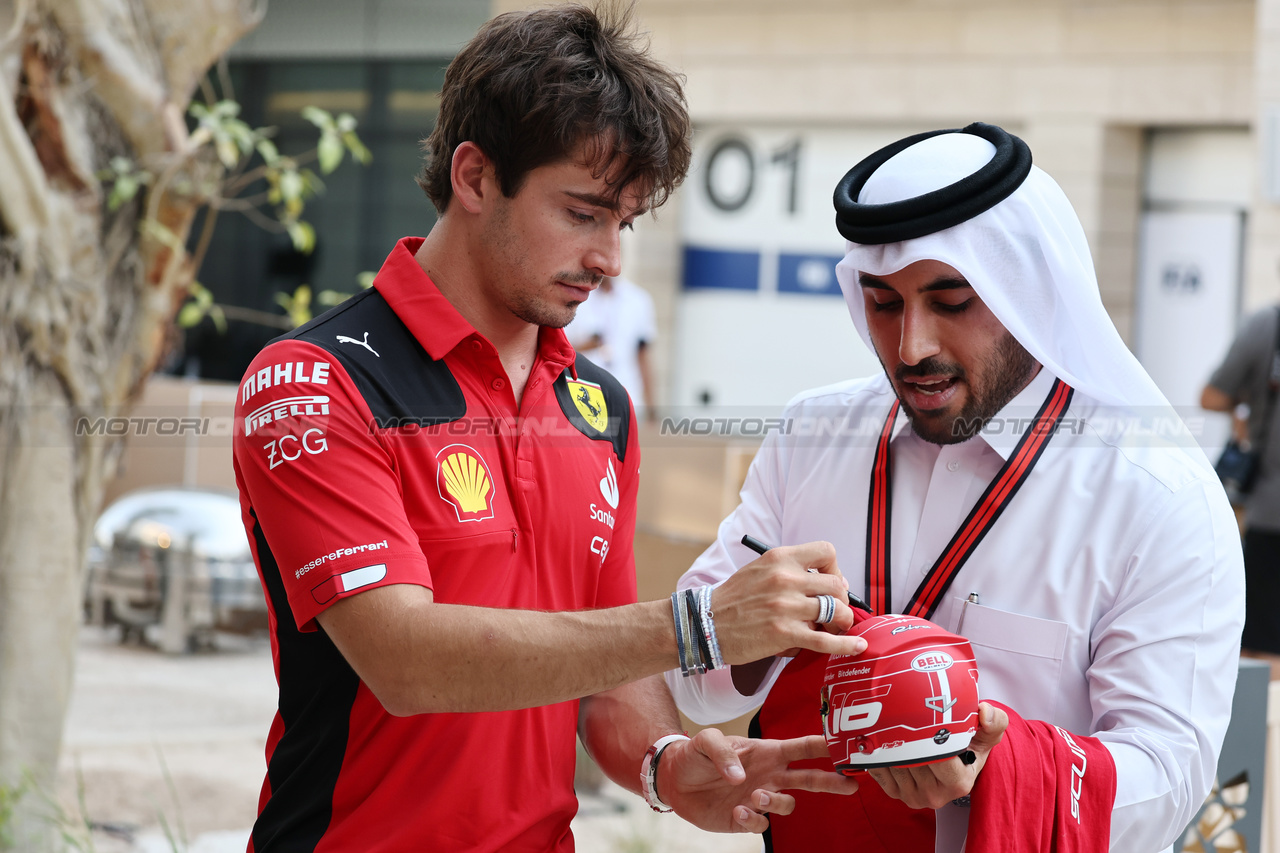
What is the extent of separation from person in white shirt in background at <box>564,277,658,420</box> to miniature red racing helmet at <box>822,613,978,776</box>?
4.70 metres

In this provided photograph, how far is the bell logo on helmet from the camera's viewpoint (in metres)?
1.64

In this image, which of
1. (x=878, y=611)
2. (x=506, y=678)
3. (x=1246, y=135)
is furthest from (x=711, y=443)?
Result: (x=1246, y=135)

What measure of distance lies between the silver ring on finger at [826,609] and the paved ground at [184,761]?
2288mm

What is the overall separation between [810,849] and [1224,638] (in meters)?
0.66

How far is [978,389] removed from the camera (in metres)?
1.95

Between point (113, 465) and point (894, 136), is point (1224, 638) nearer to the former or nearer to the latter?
point (113, 465)

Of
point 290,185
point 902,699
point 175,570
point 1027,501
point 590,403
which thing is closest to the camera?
point 902,699

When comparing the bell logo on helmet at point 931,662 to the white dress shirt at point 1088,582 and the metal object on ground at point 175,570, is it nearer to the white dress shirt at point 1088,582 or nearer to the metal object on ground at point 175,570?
the white dress shirt at point 1088,582

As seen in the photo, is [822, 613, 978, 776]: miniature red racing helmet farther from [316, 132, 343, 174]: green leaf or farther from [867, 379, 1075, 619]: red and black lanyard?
[316, 132, 343, 174]: green leaf

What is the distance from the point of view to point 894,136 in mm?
10000

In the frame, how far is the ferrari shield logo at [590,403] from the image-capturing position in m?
2.07

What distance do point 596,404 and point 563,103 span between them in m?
0.50

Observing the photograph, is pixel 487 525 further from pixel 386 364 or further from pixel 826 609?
pixel 826 609

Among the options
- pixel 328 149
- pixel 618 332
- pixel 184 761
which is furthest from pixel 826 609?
pixel 618 332
